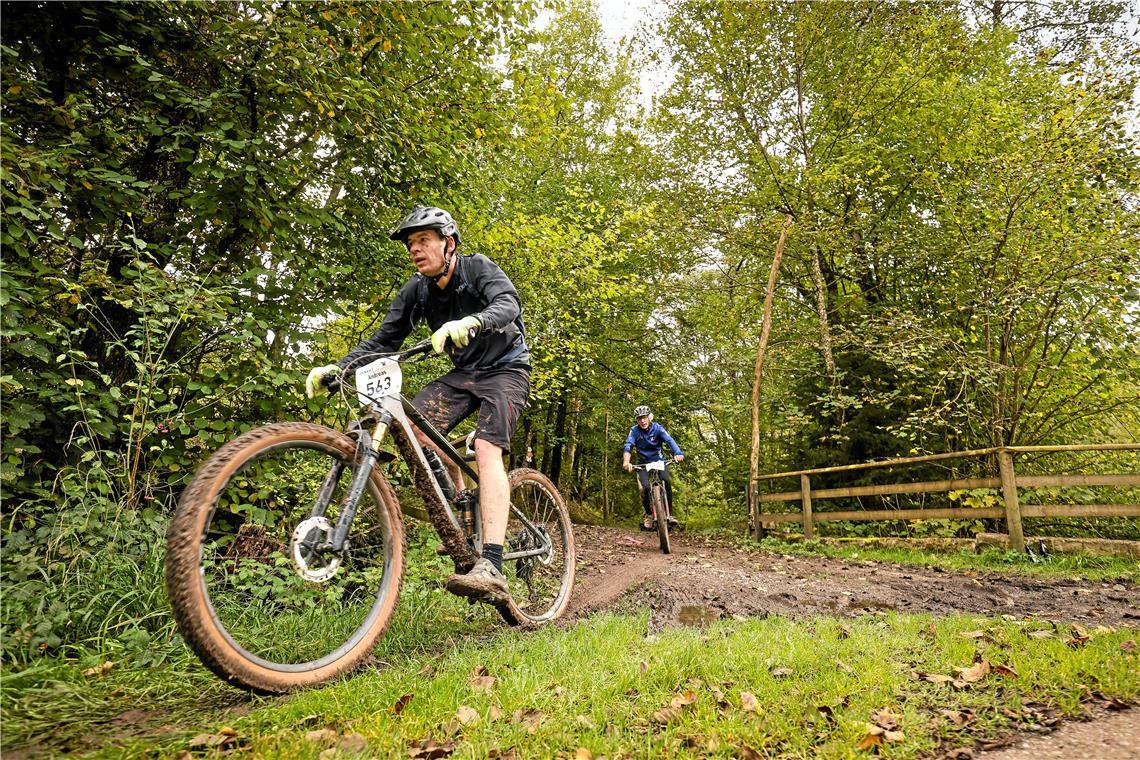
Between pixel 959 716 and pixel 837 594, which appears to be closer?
pixel 959 716

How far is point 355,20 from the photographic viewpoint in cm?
449

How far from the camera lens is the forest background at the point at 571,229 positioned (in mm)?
3314

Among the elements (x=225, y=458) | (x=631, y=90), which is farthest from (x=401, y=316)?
(x=631, y=90)

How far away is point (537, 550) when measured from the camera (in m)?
4.01

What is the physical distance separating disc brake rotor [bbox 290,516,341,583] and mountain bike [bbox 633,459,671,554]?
7220 mm

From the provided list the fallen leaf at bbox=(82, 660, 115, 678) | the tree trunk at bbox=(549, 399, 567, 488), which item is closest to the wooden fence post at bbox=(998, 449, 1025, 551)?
the fallen leaf at bbox=(82, 660, 115, 678)

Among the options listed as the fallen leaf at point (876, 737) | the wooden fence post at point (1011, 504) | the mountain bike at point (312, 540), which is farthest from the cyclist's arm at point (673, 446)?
the fallen leaf at point (876, 737)

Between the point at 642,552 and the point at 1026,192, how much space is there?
8.44 m

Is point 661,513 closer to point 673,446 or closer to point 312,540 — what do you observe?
point 673,446

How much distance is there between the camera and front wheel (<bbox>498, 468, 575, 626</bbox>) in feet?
12.8

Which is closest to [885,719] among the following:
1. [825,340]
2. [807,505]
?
[807,505]

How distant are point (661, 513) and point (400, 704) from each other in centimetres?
729

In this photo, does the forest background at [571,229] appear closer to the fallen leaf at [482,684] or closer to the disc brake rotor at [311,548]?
the disc brake rotor at [311,548]

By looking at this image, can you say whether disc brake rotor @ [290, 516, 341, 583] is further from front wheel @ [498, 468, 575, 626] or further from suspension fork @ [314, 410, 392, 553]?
front wheel @ [498, 468, 575, 626]
